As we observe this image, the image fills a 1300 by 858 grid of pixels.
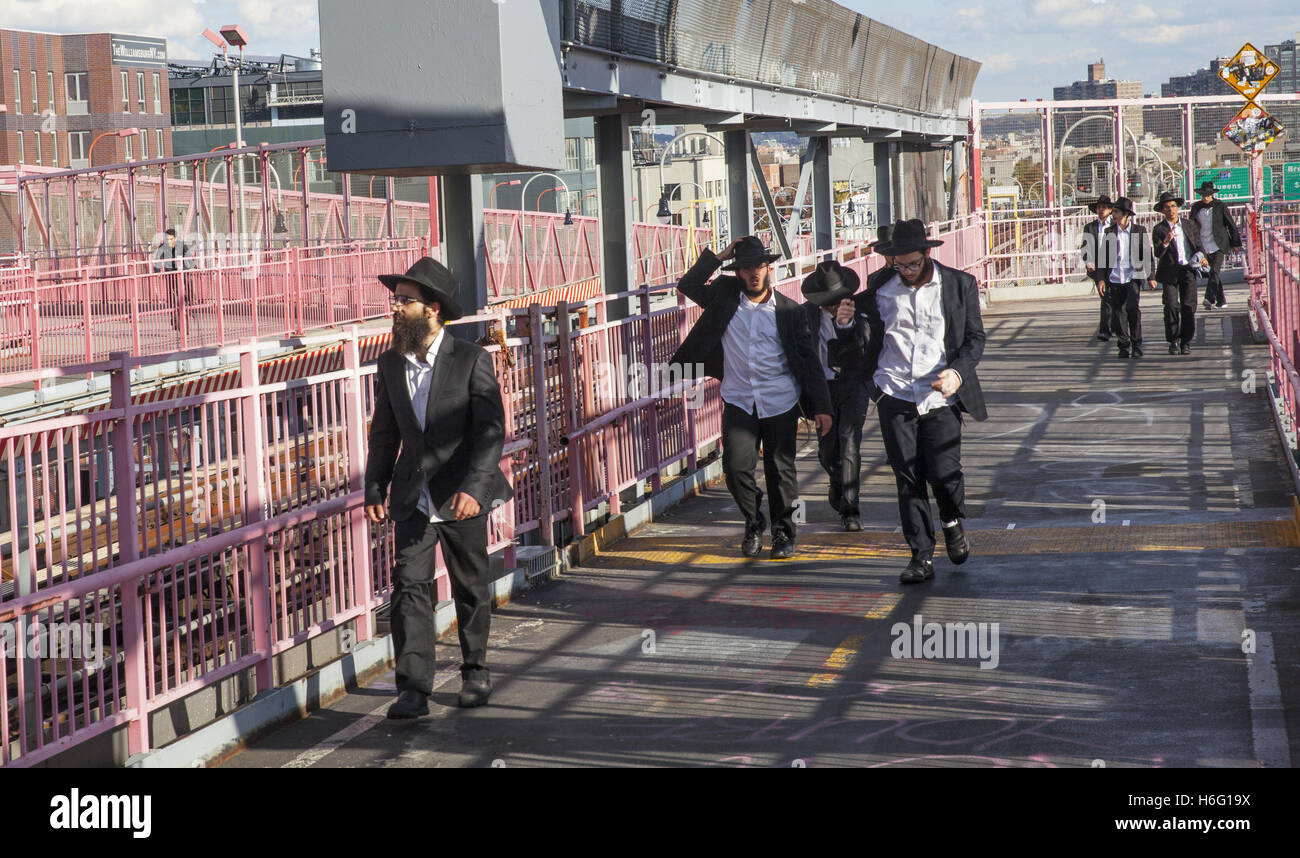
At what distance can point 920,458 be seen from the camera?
29.2 ft

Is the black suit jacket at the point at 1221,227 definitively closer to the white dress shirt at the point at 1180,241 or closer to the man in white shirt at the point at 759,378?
the white dress shirt at the point at 1180,241

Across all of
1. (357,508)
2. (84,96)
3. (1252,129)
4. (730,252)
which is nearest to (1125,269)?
(1252,129)

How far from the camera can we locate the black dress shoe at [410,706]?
6621 mm

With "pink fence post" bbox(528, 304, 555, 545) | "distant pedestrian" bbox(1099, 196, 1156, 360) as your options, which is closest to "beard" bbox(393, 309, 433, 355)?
"pink fence post" bbox(528, 304, 555, 545)

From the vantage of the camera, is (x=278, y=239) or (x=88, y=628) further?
(x=278, y=239)

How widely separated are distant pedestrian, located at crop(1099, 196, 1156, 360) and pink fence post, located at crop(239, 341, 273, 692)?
1426 cm

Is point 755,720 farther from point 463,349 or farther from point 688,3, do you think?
point 688,3

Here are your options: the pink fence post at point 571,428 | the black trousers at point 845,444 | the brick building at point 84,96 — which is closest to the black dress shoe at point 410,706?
the pink fence post at point 571,428

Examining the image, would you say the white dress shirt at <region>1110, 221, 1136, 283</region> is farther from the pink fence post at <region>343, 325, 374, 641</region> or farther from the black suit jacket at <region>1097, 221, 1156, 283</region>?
the pink fence post at <region>343, 325, 374, 641</region>

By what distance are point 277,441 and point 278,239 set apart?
31.5 m

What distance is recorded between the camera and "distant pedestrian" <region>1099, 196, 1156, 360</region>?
1892cm

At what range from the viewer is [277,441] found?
7.03 metres

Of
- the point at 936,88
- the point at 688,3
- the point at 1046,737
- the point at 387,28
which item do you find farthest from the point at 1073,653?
the point at 936,88

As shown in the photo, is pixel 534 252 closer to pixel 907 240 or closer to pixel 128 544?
pixel 907 240
